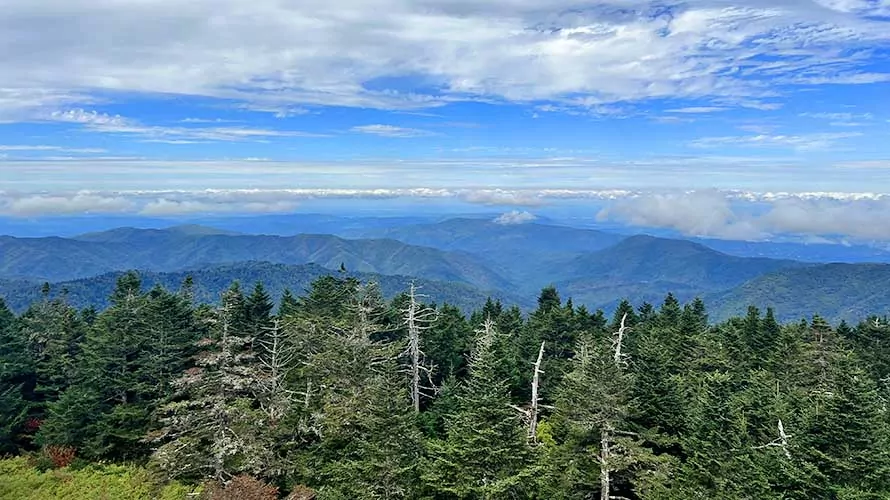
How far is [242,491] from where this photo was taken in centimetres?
2472

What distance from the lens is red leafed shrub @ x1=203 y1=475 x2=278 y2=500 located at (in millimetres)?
24391

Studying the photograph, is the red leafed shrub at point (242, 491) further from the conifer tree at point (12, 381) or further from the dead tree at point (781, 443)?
the conifer tree at point (12, 381)

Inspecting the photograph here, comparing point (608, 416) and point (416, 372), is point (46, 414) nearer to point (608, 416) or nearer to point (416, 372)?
point (416, 372)

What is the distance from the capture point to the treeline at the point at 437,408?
20.6 m

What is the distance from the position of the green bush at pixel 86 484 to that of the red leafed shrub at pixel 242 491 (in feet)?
14.9

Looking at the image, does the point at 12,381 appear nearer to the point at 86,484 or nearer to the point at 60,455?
the point at 60,455

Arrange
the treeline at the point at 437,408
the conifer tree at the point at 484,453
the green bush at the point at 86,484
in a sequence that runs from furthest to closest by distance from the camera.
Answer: the green bush at the point at 86,484, the conifer tree at the point at 484,453, the treeline at the point at 437,408

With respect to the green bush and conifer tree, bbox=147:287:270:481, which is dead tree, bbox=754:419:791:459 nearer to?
conifer tree, bbox=147:287:270:481

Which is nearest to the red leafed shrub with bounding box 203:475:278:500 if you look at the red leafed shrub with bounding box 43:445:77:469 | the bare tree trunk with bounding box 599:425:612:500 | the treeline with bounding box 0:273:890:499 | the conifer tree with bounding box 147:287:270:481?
the treeline with bounding box 0:273:890:499

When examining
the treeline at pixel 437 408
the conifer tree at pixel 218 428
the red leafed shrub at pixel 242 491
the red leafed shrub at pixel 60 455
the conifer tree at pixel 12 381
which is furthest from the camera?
the conifer tree at pixel 12 381

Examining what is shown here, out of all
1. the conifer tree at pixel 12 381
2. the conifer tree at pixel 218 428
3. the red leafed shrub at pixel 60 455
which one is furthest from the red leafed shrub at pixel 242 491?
the conifer tree at pixel 12 381

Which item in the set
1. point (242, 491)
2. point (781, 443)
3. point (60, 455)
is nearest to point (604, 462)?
point (781, 443)

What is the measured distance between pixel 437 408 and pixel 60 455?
72.2 ft

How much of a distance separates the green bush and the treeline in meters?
1.00
